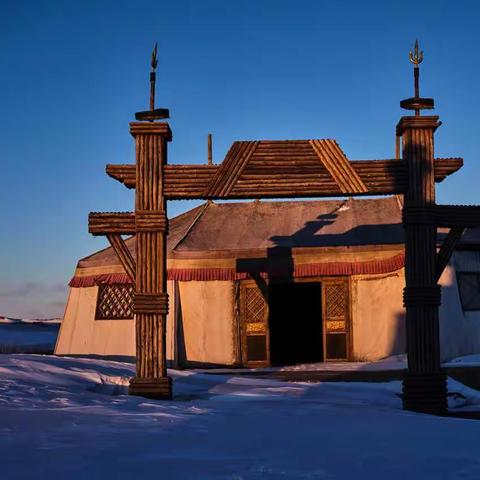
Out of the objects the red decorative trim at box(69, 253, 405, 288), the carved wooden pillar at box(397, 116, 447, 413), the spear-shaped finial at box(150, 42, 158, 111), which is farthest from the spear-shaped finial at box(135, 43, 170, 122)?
the red decorative trim at box(69, 253, 405, 288)

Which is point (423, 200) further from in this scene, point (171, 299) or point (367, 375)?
point (171, 299)

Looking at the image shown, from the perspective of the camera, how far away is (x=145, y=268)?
7391 mm

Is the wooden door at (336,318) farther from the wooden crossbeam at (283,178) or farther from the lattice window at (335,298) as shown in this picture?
the wooden crossbeam at (283,178)

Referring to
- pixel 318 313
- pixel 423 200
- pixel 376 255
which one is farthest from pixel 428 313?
pixel 318 313

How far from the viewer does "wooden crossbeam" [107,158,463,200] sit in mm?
7410

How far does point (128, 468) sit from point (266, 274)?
981cm

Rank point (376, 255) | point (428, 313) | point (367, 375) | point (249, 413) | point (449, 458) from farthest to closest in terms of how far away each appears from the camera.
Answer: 1. point (376, 255)
2. point (367, 375)
3. point (428, 313)
4. point (249, 413)
5. point (449, 458)

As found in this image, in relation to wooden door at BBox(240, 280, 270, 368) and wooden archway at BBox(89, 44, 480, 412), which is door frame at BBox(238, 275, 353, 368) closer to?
wooden door at BBox(240, 280, 270, 368)

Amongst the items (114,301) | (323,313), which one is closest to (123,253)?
(323,313)

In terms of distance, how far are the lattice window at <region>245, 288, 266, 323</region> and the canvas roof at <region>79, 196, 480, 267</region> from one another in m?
0.84

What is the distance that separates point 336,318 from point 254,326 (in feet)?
5.02

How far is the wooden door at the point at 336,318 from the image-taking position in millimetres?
12883

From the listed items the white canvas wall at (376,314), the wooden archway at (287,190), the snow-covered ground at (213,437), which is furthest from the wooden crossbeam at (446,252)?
the white canvas wall at (376,314)

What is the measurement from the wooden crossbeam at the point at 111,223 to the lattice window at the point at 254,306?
5937 mm
